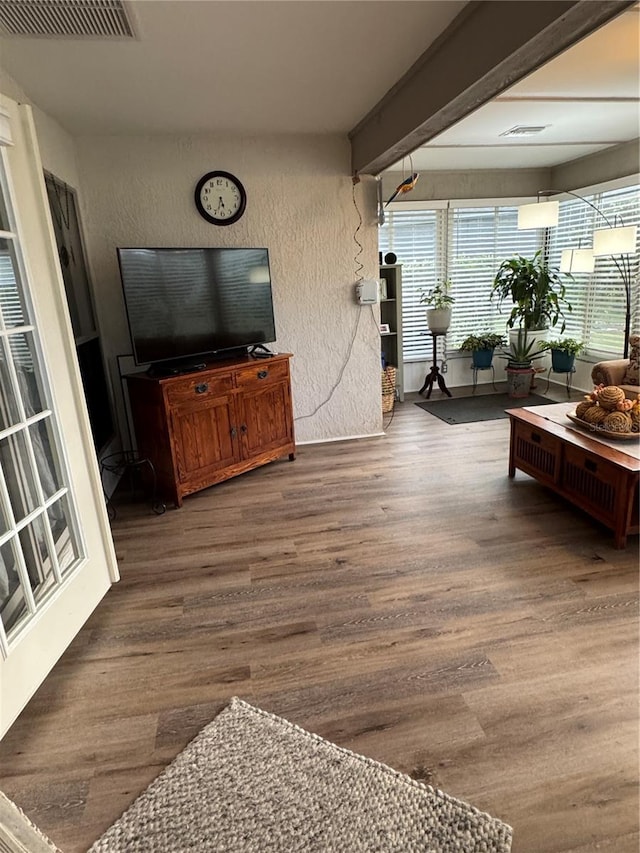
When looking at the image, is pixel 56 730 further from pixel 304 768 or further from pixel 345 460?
pixel 345 460

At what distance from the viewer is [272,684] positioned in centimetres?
189

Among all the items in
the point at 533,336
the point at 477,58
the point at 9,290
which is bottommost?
the point at 533,336

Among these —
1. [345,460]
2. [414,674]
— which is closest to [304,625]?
[414,674]

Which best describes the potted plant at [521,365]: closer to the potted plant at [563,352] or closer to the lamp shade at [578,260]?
the potted plant at [563,352]

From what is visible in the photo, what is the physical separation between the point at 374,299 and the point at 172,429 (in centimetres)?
208

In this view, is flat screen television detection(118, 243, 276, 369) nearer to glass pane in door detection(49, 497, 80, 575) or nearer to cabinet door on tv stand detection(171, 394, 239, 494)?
cabinet door on tv stand detection(171, 394, 239, 494)

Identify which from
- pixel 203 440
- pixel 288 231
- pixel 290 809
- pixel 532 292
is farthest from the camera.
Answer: pixel 532 292

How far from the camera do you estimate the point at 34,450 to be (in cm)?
200

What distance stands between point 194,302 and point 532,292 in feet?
13.0

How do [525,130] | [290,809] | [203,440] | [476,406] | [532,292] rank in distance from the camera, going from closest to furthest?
[290,809] → [203,440] → [525,130] → [476,406] → [532,292]

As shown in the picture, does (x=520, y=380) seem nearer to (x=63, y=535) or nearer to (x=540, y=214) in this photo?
(x=540, y=214)

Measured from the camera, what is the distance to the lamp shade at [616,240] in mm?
4492

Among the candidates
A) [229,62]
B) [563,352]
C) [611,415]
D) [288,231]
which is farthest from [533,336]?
[229,62]

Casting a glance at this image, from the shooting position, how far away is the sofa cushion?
4.19 metres
